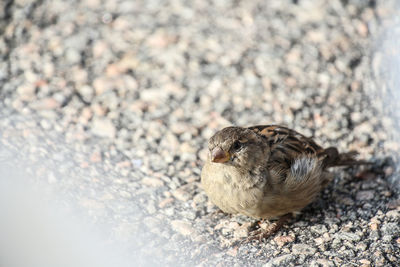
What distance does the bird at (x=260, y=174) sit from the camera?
128 inches

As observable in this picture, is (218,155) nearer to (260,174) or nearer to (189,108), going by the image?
(260,174)

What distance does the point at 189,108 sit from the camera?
4.47m

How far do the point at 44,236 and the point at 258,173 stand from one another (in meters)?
1.23

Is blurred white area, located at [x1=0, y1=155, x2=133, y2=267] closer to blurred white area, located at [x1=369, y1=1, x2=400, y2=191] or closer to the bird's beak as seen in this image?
the bird's beak

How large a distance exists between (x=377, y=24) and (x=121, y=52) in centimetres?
227

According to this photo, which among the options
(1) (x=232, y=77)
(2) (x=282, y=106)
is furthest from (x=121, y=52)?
(2) (x=282, y=106)

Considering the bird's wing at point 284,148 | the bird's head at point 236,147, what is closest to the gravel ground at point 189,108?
the bird's wing at point 284,148

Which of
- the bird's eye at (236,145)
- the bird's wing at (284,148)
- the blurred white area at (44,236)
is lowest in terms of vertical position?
the blurred white area at (44,236)

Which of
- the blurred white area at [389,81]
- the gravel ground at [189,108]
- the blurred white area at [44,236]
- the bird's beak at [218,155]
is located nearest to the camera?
the blurred white area at [44,236]

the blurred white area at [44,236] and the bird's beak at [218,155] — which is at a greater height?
the bird's beak at [218,155]

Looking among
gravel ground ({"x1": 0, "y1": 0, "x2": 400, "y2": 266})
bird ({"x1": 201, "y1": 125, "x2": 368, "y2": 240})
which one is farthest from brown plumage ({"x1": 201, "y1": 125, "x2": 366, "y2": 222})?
gravel ground ({"x1": 0, "y1": 0, "x2": 400, "y2": 266})

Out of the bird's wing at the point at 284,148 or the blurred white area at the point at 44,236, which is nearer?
the blurred white area at the point at 44,236

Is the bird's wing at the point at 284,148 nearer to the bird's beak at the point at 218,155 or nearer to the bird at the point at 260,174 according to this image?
the bird at the point at 260,174

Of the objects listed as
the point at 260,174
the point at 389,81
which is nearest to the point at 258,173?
the point at 260,174
